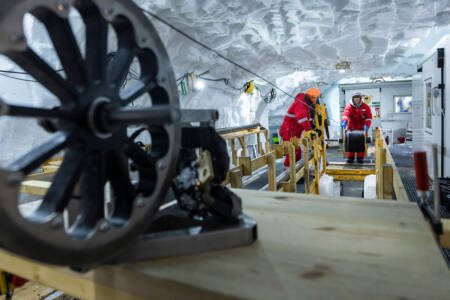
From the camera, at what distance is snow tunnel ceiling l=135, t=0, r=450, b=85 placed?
15.8 ft

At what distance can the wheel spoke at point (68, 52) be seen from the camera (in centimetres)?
57

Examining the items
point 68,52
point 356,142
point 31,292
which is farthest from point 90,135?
point 356,142

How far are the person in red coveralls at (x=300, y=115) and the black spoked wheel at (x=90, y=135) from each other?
5012 millimetres

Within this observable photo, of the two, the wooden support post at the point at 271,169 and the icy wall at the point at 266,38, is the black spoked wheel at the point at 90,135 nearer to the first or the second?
the wooden support post at the point at 271,169

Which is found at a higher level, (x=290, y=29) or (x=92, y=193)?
(x=290, y=29)

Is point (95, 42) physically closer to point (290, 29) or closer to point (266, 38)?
point (290, 29)

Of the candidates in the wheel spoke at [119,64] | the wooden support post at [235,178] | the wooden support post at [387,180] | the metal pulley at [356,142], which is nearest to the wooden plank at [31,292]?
the wooden support post at [235,178]

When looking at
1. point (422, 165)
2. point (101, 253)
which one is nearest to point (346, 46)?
point (422, 165)

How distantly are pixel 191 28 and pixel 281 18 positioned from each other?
4.95ft

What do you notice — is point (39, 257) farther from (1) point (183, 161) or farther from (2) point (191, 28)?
(2) point (191, 28)

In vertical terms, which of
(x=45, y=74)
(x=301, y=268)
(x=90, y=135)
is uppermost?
(x=45, y=74)

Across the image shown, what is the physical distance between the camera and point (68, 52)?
1.90ft

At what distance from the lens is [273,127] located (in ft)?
47.6

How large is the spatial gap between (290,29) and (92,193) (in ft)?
19.8
